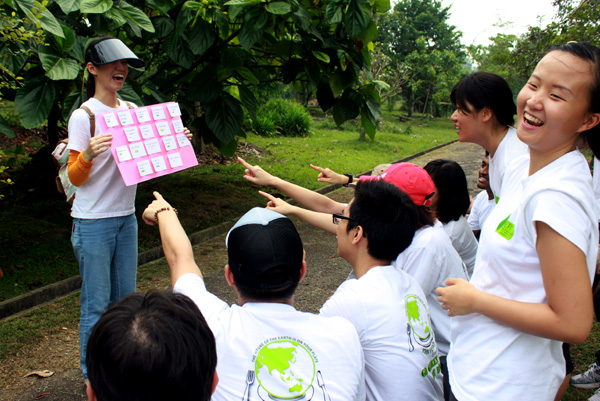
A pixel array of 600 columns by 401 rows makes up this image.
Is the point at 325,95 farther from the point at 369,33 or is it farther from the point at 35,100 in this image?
the point at 35,100

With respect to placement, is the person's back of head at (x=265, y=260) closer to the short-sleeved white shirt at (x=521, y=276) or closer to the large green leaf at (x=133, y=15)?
the short-sleeved white shirt at (x=521, y=276)

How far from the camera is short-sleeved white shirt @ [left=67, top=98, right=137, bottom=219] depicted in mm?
2734

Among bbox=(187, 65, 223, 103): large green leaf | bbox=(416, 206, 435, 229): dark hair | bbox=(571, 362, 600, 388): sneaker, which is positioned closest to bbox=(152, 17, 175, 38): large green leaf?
bbox=(187, 65, 223, 103): large green leaf

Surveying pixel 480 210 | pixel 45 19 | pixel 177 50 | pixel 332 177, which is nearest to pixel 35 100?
pixel 45 19

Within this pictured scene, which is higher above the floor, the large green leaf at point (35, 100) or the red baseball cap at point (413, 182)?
the red baseball cap at point (413, 182)

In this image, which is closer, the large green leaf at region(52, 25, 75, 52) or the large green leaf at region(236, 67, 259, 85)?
the large green leaf at region(52, 25, 75, 52)

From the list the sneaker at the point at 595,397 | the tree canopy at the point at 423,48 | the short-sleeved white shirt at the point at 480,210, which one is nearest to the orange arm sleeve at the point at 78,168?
the short-sleeved white shirt at the point at 480,210

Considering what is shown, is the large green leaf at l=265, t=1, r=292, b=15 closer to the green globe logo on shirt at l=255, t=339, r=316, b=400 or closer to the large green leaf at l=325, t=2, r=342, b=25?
the large green leaf at l=325, t=2, r=342, b=25

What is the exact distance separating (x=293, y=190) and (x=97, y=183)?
3.65 ft

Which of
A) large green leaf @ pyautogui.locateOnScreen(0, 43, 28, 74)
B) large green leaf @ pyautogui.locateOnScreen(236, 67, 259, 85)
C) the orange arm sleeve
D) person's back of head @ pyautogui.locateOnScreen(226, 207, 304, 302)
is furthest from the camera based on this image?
large green leaf @ pyautogui.locateOnScreen(236, 67, 259, 85)

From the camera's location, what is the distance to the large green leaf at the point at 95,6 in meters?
3.75

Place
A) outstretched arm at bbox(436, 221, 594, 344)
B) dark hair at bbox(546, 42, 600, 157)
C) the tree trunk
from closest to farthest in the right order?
outstretched arm at bbox(436, 221, 594, 344) < dark hair at bbox(546, 42, 600, 157) < the tree trunk

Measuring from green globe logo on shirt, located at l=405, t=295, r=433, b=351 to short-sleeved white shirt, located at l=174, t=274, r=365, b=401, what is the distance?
0.36m

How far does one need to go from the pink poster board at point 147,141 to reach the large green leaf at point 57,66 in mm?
953
